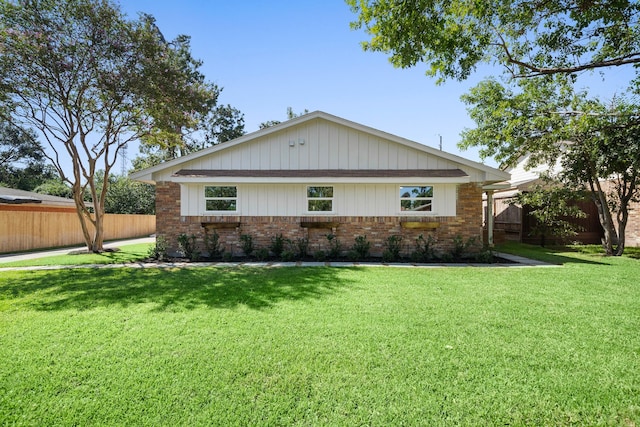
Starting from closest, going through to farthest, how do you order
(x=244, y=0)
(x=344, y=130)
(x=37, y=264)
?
(x=244, y=0) < (x=37, y=264) < (x=344, y=130)

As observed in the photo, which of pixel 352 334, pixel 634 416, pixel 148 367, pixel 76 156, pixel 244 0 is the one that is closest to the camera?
pixel 634 416

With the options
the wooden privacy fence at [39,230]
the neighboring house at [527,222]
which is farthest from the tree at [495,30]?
the wooden privacy fence at [39,230]

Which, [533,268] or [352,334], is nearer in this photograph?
[352,334]

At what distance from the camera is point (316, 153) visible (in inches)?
456

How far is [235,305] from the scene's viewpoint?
5.19 metres

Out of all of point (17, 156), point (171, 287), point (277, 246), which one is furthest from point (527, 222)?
point (17, 156)

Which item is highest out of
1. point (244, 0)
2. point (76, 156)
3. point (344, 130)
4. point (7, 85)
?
point (244, 0)

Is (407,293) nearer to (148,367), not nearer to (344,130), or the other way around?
(148,367)

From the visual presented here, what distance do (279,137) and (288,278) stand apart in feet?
20.2

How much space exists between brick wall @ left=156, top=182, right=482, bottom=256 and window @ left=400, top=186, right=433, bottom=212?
0.36 m

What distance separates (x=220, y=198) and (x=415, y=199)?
276 inches

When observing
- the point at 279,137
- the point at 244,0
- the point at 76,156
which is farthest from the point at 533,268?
the point at 76,156

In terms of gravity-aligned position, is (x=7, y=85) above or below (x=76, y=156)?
above

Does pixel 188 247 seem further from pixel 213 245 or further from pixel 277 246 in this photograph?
pixel 277 246
